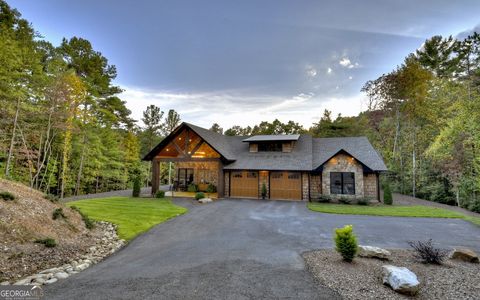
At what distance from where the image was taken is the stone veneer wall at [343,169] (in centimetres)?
1739

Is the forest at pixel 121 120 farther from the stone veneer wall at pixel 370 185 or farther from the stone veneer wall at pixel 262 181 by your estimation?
the stone veneer wall at pixel 262 181

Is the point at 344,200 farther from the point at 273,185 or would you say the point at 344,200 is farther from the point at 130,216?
the point at 130,216

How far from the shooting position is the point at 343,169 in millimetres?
17828

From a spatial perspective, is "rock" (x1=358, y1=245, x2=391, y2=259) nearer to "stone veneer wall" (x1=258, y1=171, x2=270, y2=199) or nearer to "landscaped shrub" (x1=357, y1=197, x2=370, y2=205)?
"landscaped shrub" (x1=357, y1=197, x2=370, y2=205)

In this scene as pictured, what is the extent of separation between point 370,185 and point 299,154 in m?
6.11

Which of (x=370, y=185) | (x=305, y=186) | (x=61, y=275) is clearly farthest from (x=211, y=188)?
(x=61, y=275)

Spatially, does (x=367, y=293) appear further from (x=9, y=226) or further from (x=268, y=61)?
(x=268, y=61)

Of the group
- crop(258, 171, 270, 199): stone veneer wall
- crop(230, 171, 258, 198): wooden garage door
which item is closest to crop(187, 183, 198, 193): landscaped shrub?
crop(230, 171, 258, 198): wooden garage door

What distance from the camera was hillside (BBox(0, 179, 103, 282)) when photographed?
560cm

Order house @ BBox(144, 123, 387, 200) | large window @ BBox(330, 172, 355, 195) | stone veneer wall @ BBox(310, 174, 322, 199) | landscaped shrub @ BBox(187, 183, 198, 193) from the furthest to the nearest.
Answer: landscaped shrub @ BBox(187, 183, 198, 193), stone veneer wall @ BBox(310, 174, 322, 199), house @ BBox(144, 123, 387, 200), large window @ BBox(330, 172, 355, 195)

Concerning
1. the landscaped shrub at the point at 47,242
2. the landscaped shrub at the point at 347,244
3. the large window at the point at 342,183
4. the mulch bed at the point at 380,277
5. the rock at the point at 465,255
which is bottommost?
the mulch bed at the point at 380,277

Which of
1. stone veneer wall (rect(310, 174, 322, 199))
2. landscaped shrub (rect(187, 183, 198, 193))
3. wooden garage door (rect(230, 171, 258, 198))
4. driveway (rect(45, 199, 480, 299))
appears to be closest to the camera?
driveway (rect(45, 199, 480, 299))

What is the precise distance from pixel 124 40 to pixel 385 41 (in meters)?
22.6

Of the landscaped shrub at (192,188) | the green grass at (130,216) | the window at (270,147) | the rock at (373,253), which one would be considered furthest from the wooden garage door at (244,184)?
the rock at (373,253)
